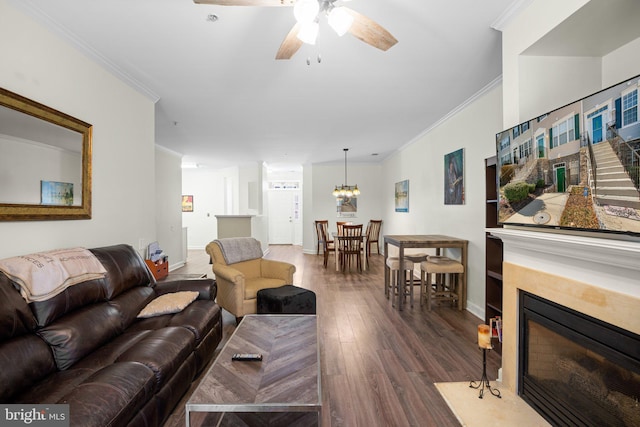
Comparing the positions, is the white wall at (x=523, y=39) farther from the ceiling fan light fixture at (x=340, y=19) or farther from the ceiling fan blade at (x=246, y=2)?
the ceiling fan blade at (x=246, y=2)

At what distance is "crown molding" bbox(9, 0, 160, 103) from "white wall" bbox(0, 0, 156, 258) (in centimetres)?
4

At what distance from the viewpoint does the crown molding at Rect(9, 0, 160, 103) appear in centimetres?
192

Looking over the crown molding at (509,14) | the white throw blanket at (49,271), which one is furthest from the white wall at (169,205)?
the crown molding at (509,14)

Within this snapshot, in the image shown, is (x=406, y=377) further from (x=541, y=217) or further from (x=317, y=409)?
(x=541, y=217)

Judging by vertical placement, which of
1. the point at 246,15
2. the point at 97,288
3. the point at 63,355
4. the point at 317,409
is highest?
the point at 246,15

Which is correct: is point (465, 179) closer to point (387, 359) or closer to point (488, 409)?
point (387, 359)

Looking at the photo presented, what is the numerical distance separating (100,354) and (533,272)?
105 inches

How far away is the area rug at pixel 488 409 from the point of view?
169 cm

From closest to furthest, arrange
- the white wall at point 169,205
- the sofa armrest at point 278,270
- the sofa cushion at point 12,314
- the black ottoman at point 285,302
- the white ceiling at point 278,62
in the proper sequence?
the sofa cushion at point 12,314 → the white ceiling at point 278,62 → the black ottoman at point 285,302 → the sofa armrest at point 278,270 → the white wall at point 169,205

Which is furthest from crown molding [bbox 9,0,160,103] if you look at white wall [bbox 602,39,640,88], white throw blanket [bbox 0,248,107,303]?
white wall [bbox 602,39,640,88]

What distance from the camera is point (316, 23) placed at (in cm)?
163

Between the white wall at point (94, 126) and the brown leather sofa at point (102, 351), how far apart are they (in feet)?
1.29

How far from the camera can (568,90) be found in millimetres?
1958

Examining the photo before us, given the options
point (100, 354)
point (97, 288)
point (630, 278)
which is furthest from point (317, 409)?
point (97, 288)
